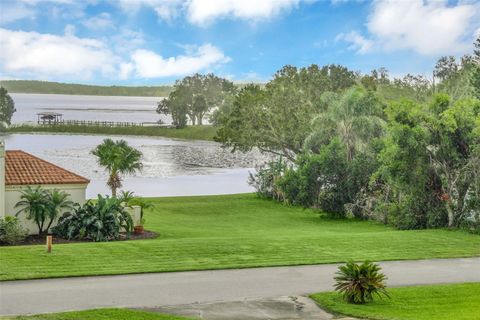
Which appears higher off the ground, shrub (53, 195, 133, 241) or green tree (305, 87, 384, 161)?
green tree (305, 87, 384, 161)

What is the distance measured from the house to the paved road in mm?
9553

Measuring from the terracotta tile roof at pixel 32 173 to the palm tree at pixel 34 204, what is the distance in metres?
0.62

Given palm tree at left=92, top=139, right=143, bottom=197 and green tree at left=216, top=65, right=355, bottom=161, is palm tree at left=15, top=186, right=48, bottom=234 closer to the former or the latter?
palm tree at left=92, top=139, right=143, bottom=197

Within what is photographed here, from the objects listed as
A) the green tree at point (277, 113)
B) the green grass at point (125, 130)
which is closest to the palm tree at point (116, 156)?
the green tree at point (277, 113)

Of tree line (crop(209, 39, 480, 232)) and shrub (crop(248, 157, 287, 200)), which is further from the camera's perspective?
shrub (crop(248, 157, 287, 200))

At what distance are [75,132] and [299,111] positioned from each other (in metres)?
78.5

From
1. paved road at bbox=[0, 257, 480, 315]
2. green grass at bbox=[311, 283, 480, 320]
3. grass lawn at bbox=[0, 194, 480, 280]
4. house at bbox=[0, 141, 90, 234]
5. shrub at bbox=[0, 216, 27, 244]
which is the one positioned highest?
house at bbox=[0, 141, 90, 234]

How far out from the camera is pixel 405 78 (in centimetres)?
7388

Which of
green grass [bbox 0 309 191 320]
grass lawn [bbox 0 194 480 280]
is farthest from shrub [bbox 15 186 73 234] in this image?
green grass [bbox 0 309 191 320]

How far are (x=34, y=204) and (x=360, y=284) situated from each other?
1412 centimetres

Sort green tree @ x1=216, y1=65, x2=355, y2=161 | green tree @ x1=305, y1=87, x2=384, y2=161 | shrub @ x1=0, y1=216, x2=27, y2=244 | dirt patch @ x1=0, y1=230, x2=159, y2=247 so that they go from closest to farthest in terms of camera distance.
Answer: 1. shrub @ x1=0, y1=216, x2=27, y2=244
2. dirt patch @ x1=0, y1=230, x2=159, y2=247
3. green tree @ x1=305, y1=87, x2=384, y2=161
4. green tree @ x1=216, y1=65, x2=355, y2=161

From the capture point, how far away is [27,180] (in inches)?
1083

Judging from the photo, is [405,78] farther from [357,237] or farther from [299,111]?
[357,237]

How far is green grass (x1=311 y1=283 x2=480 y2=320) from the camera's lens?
15.2 meters
